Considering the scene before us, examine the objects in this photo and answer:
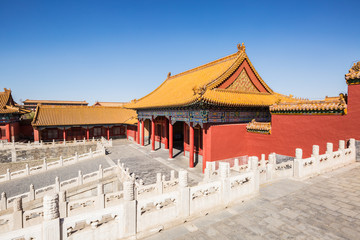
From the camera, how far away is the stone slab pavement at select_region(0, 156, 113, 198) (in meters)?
14.1

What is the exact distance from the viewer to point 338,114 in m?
11.1

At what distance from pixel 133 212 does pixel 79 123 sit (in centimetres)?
2606

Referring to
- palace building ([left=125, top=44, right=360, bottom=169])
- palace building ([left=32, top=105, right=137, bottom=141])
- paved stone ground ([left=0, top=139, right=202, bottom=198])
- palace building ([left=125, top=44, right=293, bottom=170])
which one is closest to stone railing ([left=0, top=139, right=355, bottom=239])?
palace building ([left=125, top=44, right=360, bottom=169])

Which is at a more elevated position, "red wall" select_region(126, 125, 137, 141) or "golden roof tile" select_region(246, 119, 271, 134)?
"golden roof tile" select_region(246, 119, 271, 134)

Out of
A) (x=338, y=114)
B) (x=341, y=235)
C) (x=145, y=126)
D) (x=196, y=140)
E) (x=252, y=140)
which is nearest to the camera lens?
(x=341, y=235)

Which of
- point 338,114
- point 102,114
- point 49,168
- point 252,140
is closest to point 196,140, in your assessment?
point 252,140

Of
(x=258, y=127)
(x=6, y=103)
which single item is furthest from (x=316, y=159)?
(x=6, y=103)

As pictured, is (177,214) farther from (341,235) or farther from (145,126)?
(145,126)

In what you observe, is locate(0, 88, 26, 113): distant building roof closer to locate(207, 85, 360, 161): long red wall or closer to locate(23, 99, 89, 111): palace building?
locate(207, 85, 360, 161): long red wall

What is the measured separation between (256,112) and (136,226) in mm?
12919

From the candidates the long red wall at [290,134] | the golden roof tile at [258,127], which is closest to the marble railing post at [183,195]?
the long red wall at [290,134]

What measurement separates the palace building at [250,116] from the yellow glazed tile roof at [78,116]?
16211mm

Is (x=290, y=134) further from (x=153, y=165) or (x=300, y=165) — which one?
(x=153, y=165)

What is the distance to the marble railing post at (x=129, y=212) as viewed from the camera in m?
4.91
